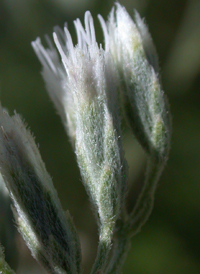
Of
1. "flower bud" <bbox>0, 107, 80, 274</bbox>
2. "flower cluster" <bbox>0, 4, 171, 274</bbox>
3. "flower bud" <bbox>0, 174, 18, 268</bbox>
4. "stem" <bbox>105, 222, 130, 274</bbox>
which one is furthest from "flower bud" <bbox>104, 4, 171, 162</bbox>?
"flower bud" <bbox>0, 174, 18, 268</bbox>

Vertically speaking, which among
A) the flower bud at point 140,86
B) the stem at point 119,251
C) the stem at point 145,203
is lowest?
the stem at point 119,251

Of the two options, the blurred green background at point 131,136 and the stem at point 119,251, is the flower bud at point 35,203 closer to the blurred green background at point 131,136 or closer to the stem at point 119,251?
the stem at point 119,251

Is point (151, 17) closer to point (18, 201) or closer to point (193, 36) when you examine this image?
point (193, 36)

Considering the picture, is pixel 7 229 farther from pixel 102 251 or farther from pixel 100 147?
pixel 100 147

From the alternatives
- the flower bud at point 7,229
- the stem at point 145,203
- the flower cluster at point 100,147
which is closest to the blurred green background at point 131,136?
the flower bud at point 7,229

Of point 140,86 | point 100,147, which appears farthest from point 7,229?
point 140,86

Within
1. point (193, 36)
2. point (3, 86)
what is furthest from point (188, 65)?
point (3, 86)

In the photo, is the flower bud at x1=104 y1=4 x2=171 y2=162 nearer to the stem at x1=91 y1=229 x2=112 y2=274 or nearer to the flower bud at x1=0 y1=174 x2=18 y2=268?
the stem at x1=91 y1=229 x2=112 y2=274

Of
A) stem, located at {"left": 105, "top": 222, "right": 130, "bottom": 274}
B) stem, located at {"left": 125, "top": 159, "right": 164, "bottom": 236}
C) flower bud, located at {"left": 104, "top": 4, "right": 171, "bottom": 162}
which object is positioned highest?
flower bud, located at {"left": 104, "top": 4, "right": 171, "bottom": 162}
